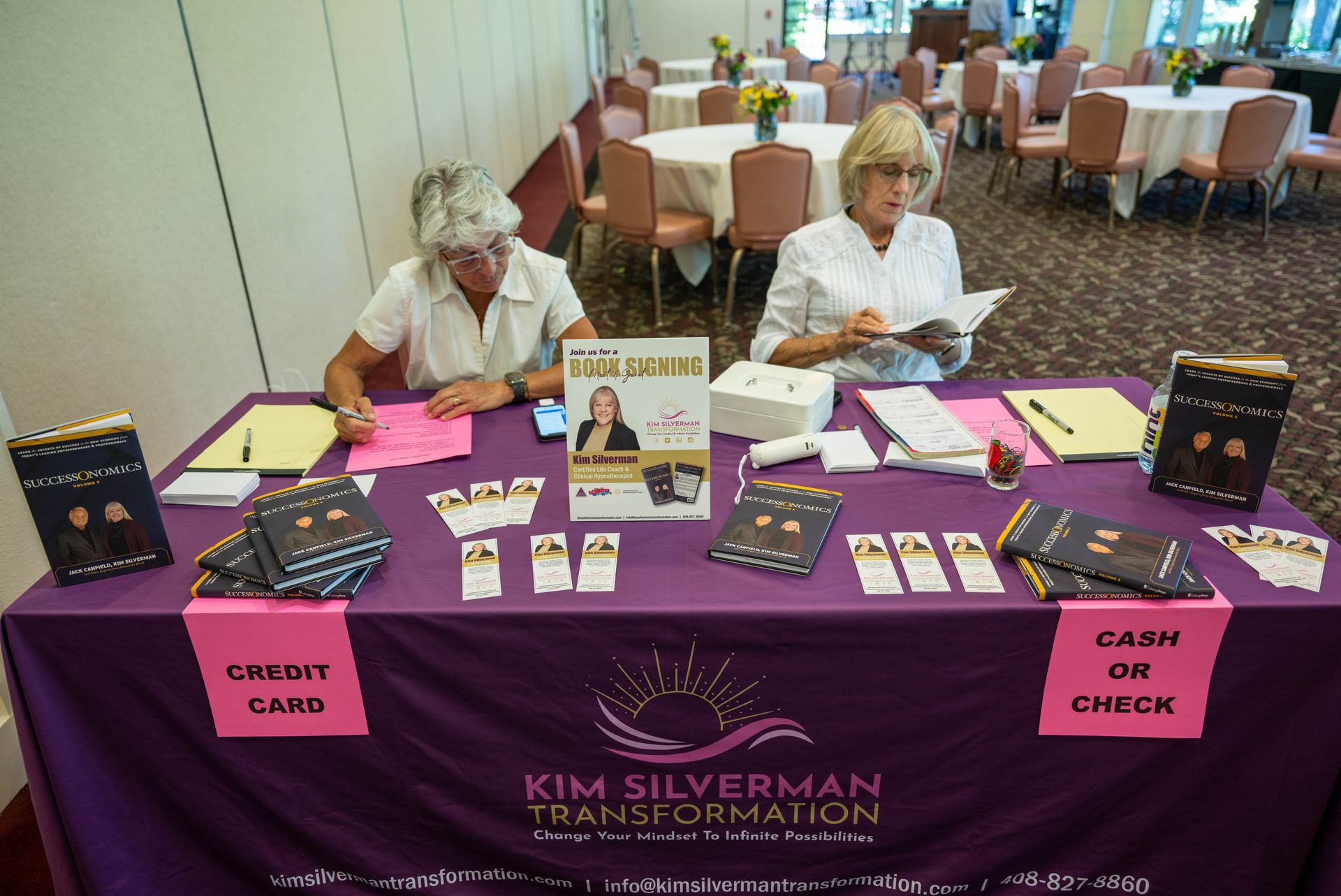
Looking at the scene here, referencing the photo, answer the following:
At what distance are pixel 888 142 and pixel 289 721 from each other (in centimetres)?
193

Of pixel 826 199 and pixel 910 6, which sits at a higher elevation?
pixel 910 6

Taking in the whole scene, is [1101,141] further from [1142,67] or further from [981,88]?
[1142,67]

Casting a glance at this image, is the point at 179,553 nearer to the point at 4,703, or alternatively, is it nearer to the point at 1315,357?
the point at 4,703


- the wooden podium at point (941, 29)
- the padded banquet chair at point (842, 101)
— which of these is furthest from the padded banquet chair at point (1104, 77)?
the wooden podium at point (941, 29)

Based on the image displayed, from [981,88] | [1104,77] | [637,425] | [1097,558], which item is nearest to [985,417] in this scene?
[1097,558]

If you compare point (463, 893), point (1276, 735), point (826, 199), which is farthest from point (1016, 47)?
point (463, 893)

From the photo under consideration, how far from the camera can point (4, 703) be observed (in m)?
2.15

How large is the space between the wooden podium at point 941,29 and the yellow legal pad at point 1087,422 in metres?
14.3

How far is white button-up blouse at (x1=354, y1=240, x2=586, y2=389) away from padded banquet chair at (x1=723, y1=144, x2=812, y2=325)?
2484 millimetres

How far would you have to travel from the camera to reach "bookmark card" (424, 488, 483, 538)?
1631 millimetres

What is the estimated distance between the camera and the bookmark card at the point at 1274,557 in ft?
4.70

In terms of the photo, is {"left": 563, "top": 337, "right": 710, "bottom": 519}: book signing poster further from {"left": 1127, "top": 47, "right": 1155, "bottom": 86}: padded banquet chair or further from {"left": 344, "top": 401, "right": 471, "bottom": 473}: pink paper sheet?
{"left": 1127, "top": 47, "right": 1155, "bottom": 86}: padded banquet chair

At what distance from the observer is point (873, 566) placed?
1492mm

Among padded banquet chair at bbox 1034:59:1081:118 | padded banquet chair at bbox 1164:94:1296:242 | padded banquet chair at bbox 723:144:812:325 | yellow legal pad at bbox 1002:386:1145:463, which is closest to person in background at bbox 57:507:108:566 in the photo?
yellow legal pad at bbox 1002:386:1145:463
